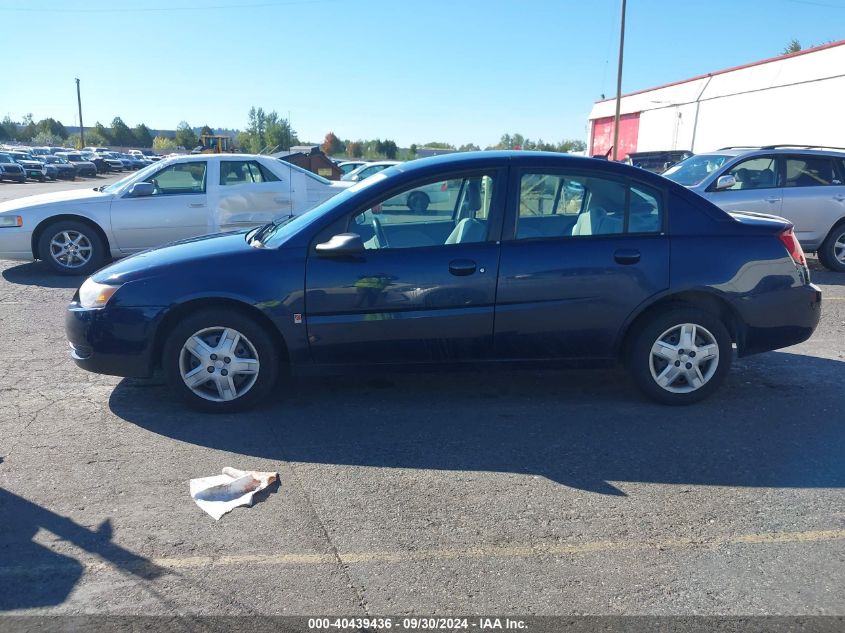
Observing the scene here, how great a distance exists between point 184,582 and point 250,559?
296 millimetres

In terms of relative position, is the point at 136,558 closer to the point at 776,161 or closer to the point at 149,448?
the point at 149,448

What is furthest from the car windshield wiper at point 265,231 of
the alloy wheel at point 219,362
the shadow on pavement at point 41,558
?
the shadow on pavement at point 41,558

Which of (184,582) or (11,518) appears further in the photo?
(11,518)

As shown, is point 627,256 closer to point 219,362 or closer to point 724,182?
point 219,362

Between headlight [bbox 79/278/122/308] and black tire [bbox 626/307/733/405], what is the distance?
3.50m

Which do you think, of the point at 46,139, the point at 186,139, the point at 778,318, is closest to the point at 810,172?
the point at 778,318

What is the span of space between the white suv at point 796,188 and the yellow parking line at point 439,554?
295 inches

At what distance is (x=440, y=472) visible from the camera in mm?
4090

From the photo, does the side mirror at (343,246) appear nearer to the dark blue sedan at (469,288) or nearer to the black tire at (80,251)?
the dark blue sedan at (469,288)

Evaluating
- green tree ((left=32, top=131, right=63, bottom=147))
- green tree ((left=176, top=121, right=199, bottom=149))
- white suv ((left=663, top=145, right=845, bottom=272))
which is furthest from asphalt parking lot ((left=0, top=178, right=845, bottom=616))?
green tree ((left=32, top=131, right=63, bottom=147))

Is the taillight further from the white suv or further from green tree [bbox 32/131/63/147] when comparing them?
green tree [bbox 32/131/63/147]

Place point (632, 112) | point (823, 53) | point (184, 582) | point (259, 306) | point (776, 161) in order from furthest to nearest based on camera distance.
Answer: point (632, 112) → point (823, 53) → point (776, 161) → point (259, 306) → point (184, 582)

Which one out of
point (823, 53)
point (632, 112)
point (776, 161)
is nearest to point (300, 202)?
point (776, 161)

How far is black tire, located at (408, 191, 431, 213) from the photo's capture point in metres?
4.95
